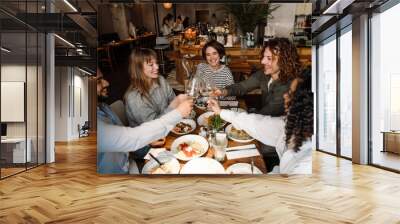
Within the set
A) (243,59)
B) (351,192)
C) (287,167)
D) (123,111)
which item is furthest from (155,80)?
(351,192)

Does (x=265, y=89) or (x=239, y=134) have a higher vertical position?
(x=265, y=89)

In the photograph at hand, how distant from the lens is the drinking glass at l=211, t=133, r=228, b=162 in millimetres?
6527

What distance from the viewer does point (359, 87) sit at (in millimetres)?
8438

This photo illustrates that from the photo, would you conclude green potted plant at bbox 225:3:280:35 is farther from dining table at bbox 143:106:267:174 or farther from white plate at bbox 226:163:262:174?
white plate at bbox 226:163:262:174

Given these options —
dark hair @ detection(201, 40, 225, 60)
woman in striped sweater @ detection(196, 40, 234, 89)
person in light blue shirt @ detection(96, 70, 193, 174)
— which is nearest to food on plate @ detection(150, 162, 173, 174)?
person in light blue shirt @ detection(96, 70, 193, 174)

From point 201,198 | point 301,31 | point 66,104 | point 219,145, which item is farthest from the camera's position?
point 66,104

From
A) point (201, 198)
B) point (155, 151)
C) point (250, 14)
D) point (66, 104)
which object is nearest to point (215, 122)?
point (155, 151)

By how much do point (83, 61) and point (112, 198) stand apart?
338 inches

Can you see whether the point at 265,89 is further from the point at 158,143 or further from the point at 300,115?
the point at 158,143

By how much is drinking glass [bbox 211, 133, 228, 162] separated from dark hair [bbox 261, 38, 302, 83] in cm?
133

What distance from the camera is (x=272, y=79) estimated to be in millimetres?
6574

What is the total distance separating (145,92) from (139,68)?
397 millimetres

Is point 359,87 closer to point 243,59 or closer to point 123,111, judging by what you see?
point 243,59

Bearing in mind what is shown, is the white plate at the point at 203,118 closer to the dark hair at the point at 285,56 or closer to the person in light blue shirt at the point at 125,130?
the person in light blue shirt at the point at 125,130
